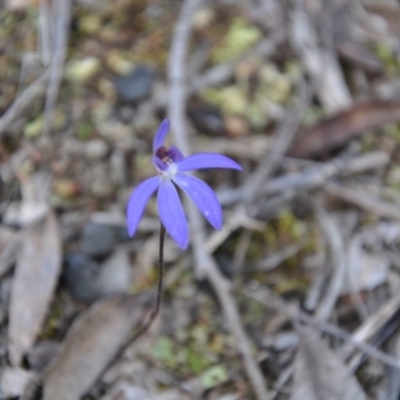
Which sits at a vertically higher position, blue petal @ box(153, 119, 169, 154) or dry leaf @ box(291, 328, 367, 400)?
blue petal @ box(153, 119, 169, 154)

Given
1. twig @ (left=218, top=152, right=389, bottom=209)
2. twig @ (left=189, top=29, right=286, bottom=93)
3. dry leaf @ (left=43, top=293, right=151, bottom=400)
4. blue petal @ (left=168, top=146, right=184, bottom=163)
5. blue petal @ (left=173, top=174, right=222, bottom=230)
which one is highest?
blue petal @ (left=168, top=146, right=184, bottom=163)

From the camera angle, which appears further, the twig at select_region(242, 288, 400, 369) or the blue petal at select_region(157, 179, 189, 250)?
the twig at select_region(242, 288, 400, 369)

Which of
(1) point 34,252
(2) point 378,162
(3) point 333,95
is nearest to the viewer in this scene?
(1) point 34,252

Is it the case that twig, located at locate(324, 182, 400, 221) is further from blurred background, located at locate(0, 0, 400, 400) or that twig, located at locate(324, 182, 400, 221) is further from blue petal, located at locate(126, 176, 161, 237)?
blue petal, located at locate(126, 176, 161, 237)

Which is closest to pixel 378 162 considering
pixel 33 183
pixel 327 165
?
pixel 327 165

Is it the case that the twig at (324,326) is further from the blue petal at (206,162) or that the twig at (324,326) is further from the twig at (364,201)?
the blue petal at (206,162)

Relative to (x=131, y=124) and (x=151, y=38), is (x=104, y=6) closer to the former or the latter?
(x=151, y=38)

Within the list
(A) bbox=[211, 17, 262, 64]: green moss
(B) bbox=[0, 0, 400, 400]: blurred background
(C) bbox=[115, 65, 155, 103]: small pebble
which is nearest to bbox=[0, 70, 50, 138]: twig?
(B) bbox=[0, 0, 400, 400]: blurred background

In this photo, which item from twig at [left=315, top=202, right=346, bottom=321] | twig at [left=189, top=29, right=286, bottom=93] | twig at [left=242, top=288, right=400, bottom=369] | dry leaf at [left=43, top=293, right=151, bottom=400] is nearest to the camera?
dry leaf at [left=43, top=293, right=151, bottom=400]
